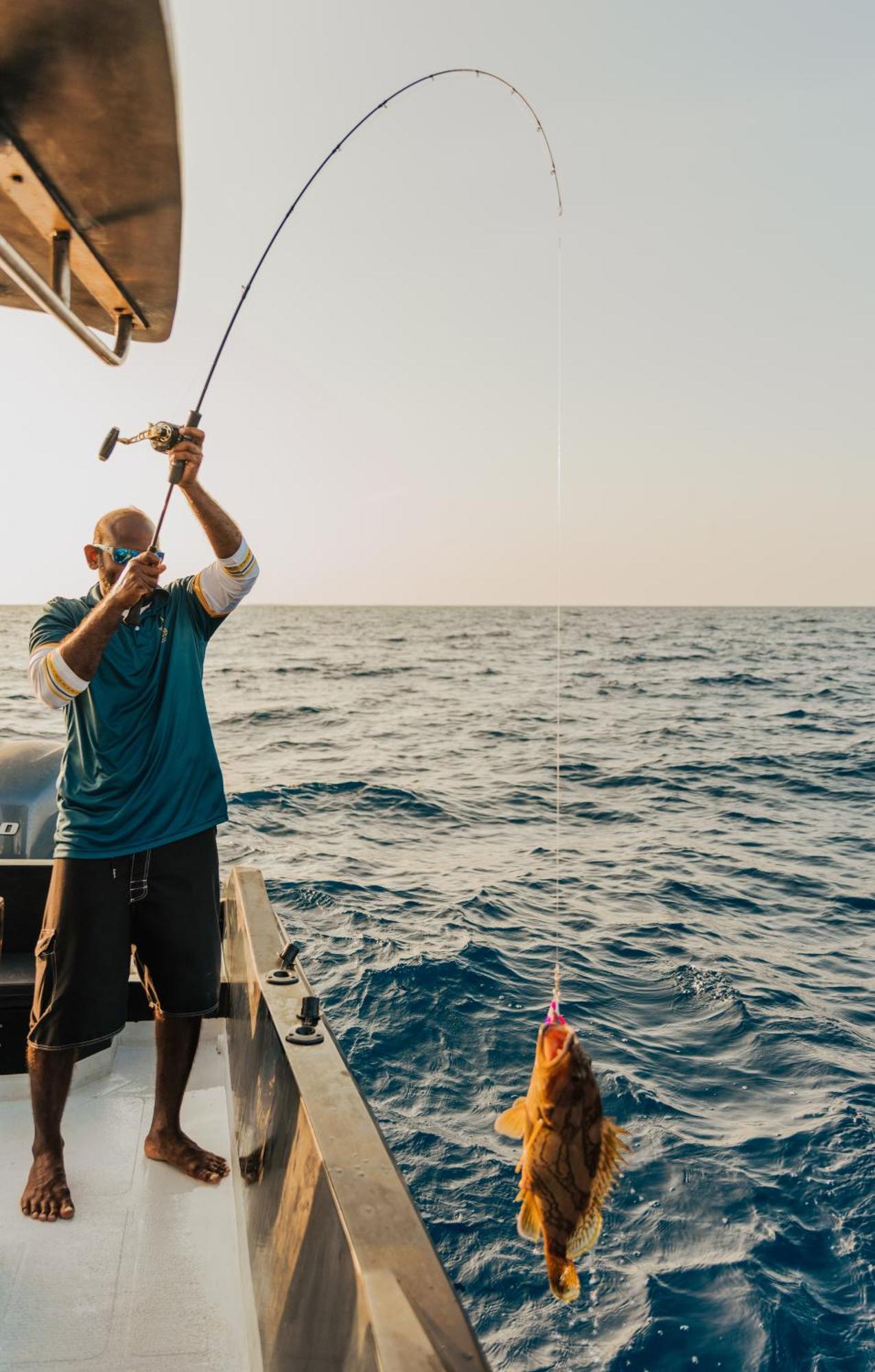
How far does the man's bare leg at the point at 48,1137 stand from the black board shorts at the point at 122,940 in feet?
0.21

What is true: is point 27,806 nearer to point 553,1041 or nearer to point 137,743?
point 137,743

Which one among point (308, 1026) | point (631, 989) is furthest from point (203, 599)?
point (631, 989)

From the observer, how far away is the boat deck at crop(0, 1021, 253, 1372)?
2.43m

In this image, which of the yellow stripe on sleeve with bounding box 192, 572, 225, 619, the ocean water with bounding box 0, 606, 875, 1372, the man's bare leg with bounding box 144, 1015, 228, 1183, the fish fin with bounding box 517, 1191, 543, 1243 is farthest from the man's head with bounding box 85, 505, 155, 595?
the ocean water with bounding box 0, 606, 875, 1372

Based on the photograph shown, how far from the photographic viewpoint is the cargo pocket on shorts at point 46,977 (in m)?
2.93

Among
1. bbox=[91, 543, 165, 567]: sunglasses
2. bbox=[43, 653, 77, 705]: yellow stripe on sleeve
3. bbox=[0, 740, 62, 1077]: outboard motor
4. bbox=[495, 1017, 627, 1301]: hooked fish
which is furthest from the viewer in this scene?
bbox=[0, 740, 62, 1077]: outboard motor

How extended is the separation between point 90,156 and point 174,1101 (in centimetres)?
282

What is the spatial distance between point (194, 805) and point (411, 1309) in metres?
1.85

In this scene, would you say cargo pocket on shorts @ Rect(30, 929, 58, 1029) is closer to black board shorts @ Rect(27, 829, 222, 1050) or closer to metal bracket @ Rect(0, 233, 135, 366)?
black board shorts @ Rect(27, 829, 222, 1050)

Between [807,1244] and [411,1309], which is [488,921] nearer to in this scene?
[807,1244]

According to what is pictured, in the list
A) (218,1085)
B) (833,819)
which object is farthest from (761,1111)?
(833,819)

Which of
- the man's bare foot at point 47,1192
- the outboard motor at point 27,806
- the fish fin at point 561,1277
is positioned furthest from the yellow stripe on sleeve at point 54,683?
the outboard motor at point 27,806

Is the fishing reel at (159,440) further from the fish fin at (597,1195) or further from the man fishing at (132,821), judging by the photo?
the fish fin at (597,1195)

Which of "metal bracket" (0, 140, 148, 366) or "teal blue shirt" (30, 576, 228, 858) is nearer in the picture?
"metal bracket" (0, 140, 148, 366)
